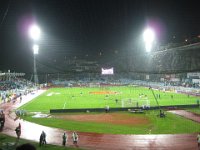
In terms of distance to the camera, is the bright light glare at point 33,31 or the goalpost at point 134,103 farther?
the bright light glare at point 33,31

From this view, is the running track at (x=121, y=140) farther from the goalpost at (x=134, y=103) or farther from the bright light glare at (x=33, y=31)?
the bright light glare at (x=33, y=31)

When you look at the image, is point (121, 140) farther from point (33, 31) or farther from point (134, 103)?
point (33, 31)

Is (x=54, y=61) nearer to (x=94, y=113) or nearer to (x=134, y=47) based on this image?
(x=134, y=47)

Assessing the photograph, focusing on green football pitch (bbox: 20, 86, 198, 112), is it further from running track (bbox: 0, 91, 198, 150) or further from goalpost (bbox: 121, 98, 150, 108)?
running track (bbox: 0, 91, 198, 150)

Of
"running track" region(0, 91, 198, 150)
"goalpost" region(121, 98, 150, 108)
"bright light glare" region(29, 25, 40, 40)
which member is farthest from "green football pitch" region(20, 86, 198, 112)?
"running track" region(0, 91, 198, 150)

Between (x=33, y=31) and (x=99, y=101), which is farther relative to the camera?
(x=33, y=31)

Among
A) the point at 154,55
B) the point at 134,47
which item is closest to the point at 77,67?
the point at 134,47

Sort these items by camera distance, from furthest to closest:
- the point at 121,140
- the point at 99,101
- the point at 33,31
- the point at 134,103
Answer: the point at 33,31, the point at 99,101, the point at 134,103, the point at 121,140

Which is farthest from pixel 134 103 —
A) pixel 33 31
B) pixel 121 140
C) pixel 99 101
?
pixel 33 31

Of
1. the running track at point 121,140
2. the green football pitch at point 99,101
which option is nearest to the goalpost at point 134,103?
the green football pitch at point 99,101

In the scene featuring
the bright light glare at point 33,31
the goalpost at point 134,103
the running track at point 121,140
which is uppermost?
the bright light glare at point 33,31

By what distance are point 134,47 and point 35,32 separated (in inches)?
2100

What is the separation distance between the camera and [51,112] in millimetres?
38906

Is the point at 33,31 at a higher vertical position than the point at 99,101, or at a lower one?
higher
